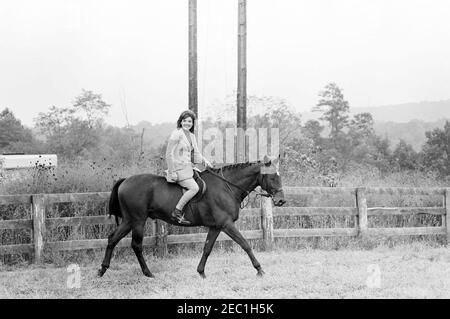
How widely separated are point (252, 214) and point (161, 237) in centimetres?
204

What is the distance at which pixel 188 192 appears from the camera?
8.53 metres

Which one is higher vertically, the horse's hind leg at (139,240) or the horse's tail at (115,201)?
the horse's tail at (115,201)

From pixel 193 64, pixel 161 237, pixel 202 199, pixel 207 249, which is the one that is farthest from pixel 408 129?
pixel 207 249

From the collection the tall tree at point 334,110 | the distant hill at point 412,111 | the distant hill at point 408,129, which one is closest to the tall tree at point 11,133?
the tall tree at point 334,110

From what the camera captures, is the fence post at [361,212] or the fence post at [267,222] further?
the fence post at [361,212]

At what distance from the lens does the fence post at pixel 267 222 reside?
11.2 metres

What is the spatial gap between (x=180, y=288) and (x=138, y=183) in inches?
78.4

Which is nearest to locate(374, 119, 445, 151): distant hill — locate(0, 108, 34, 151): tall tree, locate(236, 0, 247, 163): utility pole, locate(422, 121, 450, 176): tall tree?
locate(422, 121, 450, 176): tall tree

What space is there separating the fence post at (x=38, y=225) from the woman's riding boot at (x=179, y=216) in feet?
8.71

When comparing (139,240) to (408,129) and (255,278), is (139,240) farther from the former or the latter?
(408,129)

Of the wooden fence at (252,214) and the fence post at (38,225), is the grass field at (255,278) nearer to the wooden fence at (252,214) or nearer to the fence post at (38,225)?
the fence post at (38,225)

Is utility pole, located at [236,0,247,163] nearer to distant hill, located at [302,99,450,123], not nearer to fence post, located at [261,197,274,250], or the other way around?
fence post, located at [261,197,274,250]
